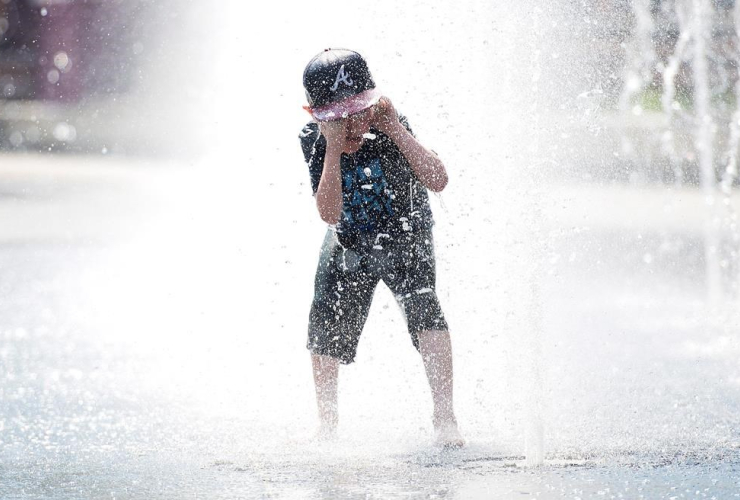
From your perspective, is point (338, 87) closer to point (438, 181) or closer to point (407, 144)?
point (407, 144)

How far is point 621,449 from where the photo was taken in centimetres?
364

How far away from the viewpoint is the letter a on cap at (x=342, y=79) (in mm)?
3508

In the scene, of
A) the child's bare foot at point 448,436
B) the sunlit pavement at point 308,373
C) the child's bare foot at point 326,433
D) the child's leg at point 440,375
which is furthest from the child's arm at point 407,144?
the child's bare foot at point 326,433

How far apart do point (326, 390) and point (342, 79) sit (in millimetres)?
1002

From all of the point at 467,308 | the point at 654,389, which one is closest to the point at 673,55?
the point at 467,308

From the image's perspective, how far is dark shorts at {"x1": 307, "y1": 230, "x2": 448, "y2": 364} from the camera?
373 cm

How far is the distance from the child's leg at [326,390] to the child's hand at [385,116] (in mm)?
779

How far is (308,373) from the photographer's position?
207 inches

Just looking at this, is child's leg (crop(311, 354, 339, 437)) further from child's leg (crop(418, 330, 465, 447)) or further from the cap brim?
the cap brim

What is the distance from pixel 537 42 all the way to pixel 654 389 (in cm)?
140

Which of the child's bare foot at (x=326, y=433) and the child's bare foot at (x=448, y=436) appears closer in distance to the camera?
the child's bare foot at (x=448, y=436)

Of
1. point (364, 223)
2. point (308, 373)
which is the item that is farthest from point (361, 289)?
point (308, 373)

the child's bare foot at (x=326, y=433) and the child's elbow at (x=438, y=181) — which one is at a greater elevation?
the child's elbow at (x=438, y=181)

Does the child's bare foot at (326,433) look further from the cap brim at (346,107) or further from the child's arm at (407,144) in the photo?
the cap brim at (346,107)
